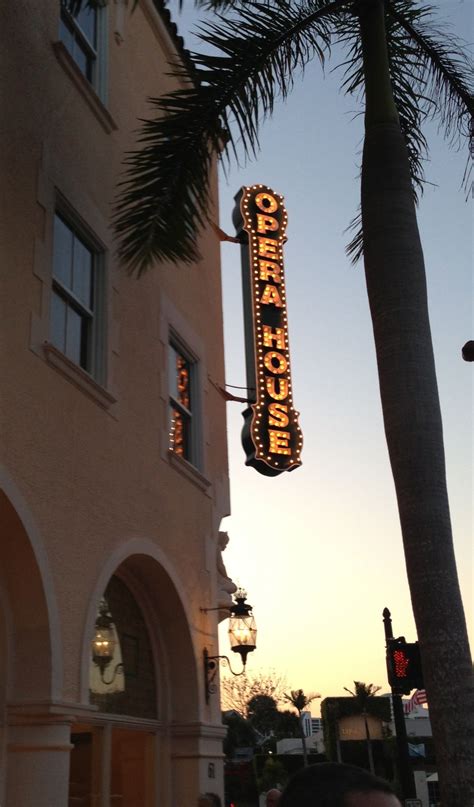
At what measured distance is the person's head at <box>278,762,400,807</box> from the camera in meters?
1.37

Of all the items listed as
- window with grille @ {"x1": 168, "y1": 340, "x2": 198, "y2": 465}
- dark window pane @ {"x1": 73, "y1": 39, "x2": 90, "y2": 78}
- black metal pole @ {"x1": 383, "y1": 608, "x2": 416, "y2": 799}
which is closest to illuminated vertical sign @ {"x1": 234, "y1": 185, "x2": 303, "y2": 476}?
window with grille @ {"x1": 168, "y1": 340, "x2": 198, "y2": 465}

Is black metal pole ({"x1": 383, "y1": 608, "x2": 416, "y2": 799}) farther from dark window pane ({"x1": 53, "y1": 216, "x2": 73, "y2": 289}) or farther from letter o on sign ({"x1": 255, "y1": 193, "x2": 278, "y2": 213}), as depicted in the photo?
letter o on sign ({"x1": 255, "y1": 193, "x2": 278, "y2": 213})

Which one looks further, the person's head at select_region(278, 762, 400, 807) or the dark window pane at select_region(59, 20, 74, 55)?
the dark window pane at select_region(59, 20, 74, 55)

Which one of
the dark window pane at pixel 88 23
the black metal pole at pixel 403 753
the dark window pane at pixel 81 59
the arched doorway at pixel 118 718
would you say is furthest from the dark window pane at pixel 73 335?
the black metal pole at pixel 403 753

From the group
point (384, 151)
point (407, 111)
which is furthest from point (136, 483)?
point (407, 111)

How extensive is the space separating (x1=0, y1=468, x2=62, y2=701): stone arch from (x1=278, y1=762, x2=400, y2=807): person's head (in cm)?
620

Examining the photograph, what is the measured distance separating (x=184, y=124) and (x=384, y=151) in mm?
1907

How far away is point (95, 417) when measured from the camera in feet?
29.2

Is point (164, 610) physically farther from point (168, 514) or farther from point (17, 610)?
point (17, 610)

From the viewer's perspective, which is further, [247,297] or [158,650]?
[247,297]

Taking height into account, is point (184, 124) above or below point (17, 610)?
above

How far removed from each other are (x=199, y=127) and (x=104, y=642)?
5.09 meters

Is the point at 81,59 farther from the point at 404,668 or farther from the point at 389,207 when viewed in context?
the point at 404,668

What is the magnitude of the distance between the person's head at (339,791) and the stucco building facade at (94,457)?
599 cm
